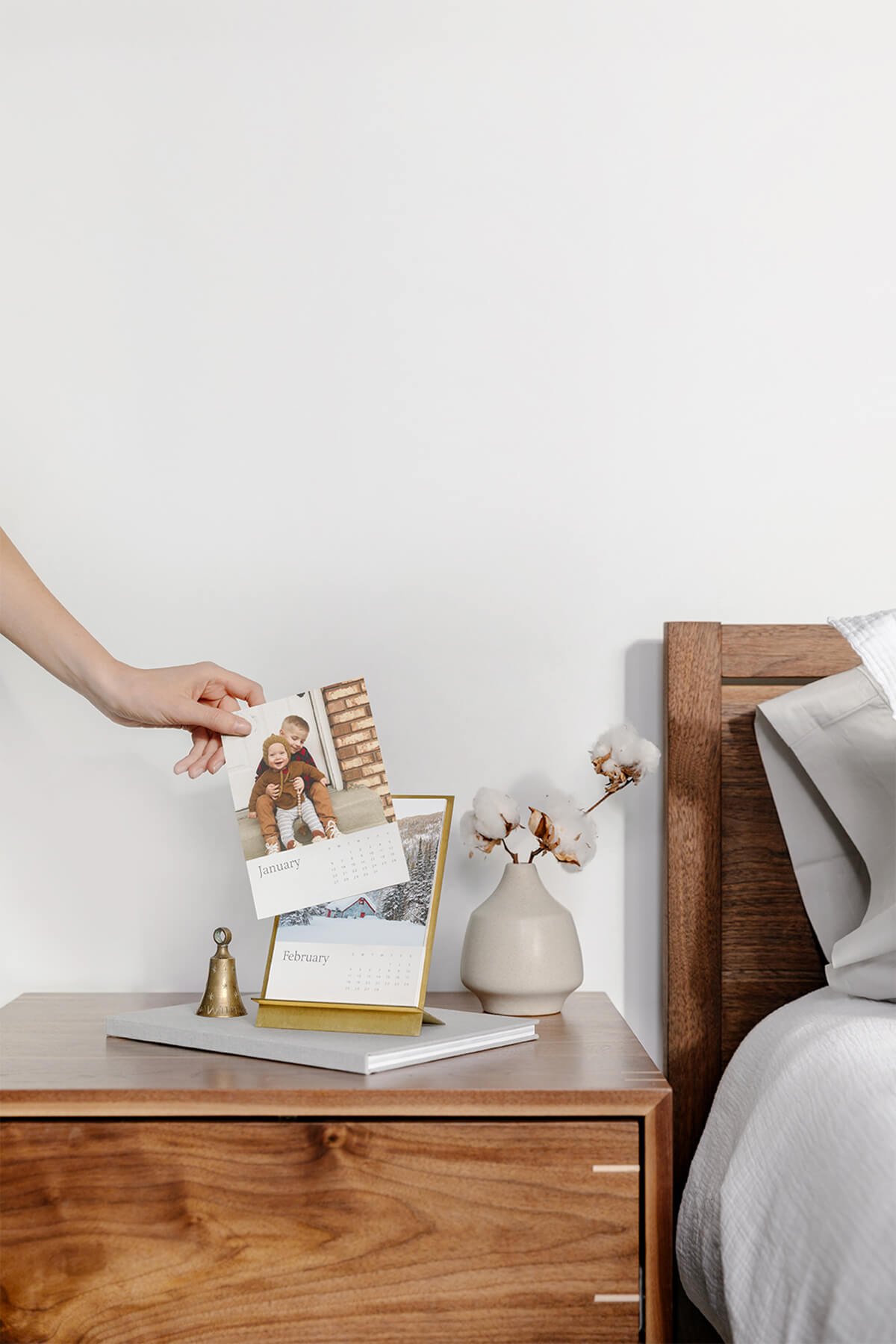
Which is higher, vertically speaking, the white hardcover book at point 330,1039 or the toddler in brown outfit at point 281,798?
the toddler in brown outfit at point 281,798

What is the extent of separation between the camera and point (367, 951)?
1.00 meters

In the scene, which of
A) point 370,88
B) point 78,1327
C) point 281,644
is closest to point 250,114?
point 370,88

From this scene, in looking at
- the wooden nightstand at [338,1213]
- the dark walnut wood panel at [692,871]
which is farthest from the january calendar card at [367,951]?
the dark walnut wood panel at [692,871]

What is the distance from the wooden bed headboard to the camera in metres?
1.23

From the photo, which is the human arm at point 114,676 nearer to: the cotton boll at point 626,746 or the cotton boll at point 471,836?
the cotton boll at point 471,836

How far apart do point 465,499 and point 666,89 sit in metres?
0.57

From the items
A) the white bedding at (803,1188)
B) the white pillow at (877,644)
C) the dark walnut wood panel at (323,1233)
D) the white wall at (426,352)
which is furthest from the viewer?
the white wall at (426,352)

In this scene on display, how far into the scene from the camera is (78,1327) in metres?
0.85

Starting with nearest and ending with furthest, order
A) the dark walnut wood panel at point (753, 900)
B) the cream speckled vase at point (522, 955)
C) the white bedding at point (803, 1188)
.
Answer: the white bedding at point (803, 1188) → the cream speckled vase at point (522, 955) → the dark walnut wood panel at point (753, 900)

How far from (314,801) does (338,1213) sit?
34 centimetres

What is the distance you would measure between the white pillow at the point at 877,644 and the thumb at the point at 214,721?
22.1 inches

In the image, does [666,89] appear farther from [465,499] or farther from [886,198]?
[465,499]

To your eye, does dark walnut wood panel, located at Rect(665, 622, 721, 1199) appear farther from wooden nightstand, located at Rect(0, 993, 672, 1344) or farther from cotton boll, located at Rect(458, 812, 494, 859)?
wooden nightstand, located at Rect(0, 993, 672, 1344)

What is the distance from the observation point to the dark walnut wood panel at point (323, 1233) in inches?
33.0
